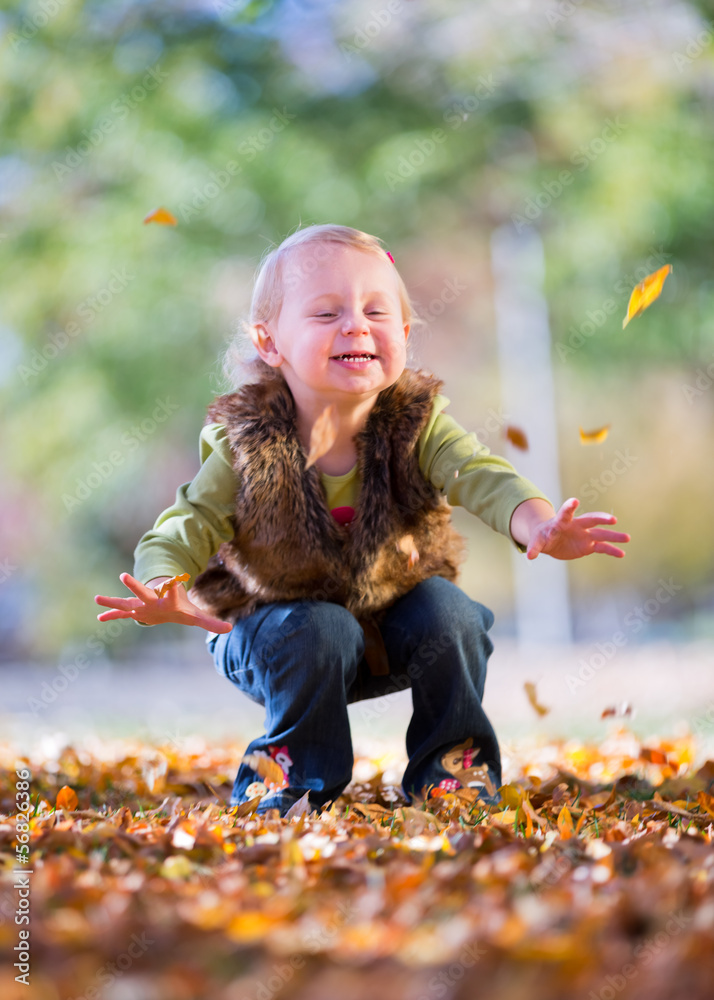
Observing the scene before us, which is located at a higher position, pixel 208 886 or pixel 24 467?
pixel 24 467

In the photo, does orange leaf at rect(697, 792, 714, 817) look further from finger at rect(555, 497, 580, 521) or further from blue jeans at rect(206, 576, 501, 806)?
finger at rect(555, 497, 580, 521)

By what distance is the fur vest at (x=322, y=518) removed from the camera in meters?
2.51

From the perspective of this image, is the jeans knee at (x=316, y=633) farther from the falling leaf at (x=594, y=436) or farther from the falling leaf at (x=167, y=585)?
the falling leaf at (x=594, y=436)

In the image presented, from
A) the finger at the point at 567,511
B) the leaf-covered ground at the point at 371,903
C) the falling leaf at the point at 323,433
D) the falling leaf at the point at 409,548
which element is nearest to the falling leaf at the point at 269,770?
the leaf-covered ground at the point at 371,903

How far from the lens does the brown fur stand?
251cm

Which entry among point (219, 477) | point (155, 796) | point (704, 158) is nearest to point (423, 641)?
point (219, 477)

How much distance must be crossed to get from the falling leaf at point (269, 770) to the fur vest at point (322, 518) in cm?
37

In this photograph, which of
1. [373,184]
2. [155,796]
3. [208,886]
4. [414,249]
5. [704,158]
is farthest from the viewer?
[414,249]

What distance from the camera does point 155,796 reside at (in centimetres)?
275

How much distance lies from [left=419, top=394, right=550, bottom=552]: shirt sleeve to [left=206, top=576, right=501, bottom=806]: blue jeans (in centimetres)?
28

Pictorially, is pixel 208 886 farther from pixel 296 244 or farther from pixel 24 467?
pixel 24 467

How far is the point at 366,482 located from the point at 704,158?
7.59 m

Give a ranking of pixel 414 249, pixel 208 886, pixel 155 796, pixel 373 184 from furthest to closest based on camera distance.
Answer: pixel 414 249
pixel 373 184
pixel 155 796
pixel 208 886

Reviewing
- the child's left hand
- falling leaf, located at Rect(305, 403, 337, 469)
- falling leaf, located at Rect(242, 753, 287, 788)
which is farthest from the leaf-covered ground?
falling leaf, located at Rect(305, 403, 337, 469)
